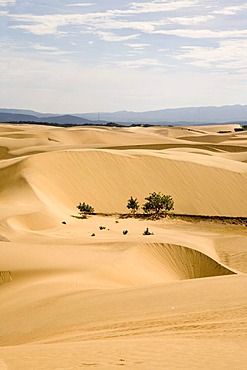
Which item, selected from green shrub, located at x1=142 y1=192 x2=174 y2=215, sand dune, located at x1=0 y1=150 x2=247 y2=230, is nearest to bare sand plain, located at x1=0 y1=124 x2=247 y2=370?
sand dune, located at x1=0 y1=150 x2=247 y2=230

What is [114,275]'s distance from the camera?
13.7m

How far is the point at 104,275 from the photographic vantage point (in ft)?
44.3

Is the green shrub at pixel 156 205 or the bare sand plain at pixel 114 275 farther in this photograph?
the green shrub at pixel 156 205

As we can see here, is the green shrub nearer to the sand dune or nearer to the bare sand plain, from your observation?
the bare sand plain

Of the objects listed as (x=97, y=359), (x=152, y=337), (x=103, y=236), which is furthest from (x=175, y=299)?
(x=103, y=236)

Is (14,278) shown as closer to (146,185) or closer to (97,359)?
(97,359)

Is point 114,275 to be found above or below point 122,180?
below

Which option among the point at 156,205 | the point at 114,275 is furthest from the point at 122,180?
the point at 114,275

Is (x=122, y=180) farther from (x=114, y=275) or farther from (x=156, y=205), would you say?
(x=114, y=275)

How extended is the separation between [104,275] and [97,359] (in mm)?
7106

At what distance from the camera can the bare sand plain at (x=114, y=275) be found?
6.96 m

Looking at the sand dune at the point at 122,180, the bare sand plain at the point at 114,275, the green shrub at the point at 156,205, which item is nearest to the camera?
the bare sand plain at the point at 114,275

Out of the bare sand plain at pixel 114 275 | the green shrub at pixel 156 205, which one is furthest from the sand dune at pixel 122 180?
the green shrub at pixel 156 205

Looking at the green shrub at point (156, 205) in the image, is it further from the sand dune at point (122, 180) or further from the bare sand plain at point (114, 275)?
the sand dune at point (122, 180)
